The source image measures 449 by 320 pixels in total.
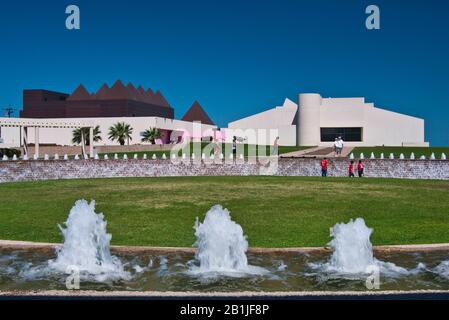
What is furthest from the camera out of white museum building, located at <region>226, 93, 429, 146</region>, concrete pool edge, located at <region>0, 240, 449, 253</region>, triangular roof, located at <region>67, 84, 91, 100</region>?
triangular roof, located at <region>67, 84, 91, 100</region>

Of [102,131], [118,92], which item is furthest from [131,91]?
[102,131]

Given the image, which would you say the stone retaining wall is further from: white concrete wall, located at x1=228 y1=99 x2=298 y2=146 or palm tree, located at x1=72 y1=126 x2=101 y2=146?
palm tree, located at x1=72 y1=126 x2=101 y2=146

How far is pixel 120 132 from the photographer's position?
8075cm

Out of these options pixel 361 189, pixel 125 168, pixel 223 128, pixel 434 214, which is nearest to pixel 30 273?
pixel 434 214

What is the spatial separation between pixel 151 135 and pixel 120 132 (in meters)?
4.80

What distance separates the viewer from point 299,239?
420 inches

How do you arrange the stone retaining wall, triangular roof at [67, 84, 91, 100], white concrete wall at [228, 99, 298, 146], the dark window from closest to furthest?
the stone retaining wall < the dark window < white concrete wall at [228, 99, 298, 146] < triangular roof at [67, 84, 91, 100]

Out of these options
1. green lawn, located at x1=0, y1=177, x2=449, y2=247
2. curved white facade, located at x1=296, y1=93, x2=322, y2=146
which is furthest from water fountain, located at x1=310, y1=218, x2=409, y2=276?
curved white facade, located at x1=296, y1=93, x2=322, y2=146

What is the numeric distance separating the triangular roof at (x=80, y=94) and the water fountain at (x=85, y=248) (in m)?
92.1

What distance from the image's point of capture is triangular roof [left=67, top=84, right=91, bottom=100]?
9812 centimetres

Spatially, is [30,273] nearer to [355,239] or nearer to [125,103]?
[355,239]

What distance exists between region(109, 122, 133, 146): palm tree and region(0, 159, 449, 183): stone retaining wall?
47070 mm

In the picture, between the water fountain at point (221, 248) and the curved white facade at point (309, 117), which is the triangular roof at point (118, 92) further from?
the water fountain at point (221, 248)

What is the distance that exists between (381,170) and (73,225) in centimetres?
2762
